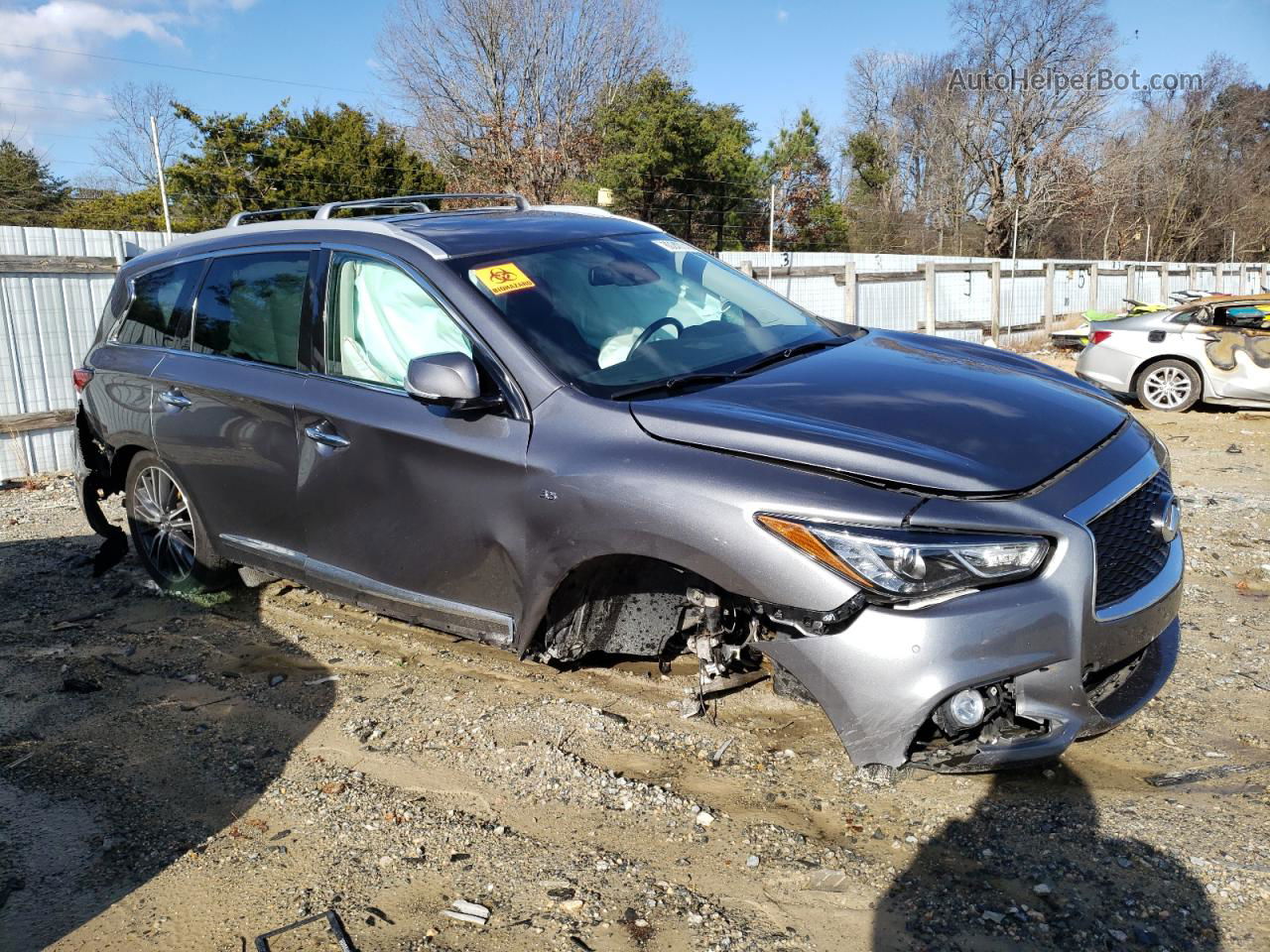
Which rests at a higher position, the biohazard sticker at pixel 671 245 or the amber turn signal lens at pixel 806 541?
the biohazard sticker at pixel 671 245

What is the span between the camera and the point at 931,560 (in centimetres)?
270

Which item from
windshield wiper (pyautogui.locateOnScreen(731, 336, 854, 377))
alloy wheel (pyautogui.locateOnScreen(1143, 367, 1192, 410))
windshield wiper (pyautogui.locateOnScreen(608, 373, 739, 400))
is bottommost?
alloy wheel (pyautogui.locateOnScreen(1143, 367, 1192, 410))

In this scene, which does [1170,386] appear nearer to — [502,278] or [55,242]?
[502,278]

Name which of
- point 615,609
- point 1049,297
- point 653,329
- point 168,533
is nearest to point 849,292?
point 1049,297

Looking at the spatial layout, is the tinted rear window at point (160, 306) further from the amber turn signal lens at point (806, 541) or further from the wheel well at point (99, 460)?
the amber turn signal lens at point (806, 541)

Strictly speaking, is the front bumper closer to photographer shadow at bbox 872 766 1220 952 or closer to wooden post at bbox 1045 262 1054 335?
photographer shadow at bbox 872 766 1220 952

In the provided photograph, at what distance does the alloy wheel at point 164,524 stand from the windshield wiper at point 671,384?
8.84 feet

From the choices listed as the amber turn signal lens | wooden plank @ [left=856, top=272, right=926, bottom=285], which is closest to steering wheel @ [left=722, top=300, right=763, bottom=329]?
the amber turn signal lens

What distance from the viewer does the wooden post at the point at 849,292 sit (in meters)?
16.8

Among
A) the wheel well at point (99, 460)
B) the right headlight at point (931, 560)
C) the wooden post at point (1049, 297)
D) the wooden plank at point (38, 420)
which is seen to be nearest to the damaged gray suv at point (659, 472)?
the right headlight at point (931, 560)

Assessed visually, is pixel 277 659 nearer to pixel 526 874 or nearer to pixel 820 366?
pixel 526 874

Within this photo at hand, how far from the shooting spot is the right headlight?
2.70 metres

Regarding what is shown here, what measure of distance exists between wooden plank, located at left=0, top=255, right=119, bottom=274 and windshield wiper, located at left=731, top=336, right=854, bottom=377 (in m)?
8.64

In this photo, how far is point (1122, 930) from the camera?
251 centimetres
